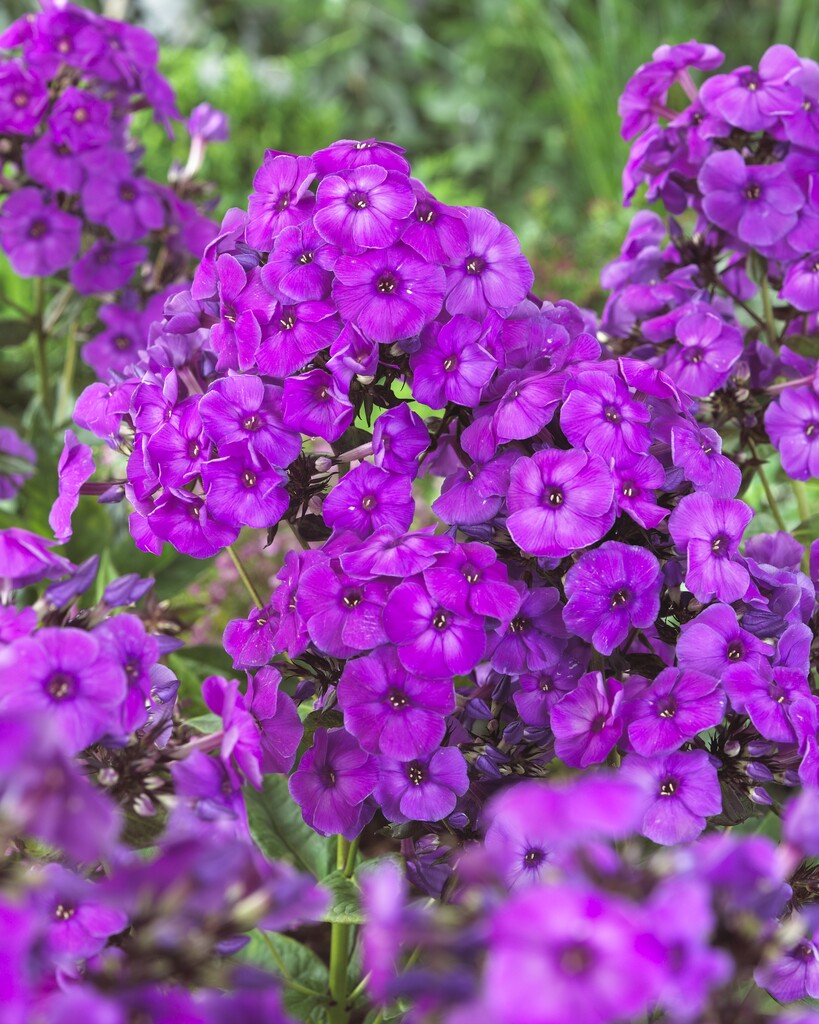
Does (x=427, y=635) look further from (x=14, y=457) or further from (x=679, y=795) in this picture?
(x=14, y=457)

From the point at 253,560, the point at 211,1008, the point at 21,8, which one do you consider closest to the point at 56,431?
the point at 253,560

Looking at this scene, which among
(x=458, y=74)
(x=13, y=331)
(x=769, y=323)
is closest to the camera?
(x=769, y=323)

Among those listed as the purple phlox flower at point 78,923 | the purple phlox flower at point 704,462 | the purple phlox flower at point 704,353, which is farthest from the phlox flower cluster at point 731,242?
the purple phlox flower at point 78,923

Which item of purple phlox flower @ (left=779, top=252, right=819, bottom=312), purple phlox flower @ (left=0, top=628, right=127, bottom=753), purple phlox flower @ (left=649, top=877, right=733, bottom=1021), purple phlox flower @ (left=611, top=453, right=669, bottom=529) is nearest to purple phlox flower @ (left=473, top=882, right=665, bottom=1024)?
purple phlox flower @ (left=649, top=877, right=733, bottom=1021)

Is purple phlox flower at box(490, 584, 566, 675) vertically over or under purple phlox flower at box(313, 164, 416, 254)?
under

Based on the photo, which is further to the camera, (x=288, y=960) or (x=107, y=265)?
(x=107, y=265)

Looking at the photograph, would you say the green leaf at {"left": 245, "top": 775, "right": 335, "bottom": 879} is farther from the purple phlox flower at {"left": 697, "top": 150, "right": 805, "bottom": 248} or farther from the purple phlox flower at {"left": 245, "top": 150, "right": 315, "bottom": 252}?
the purple phlox flower at {"left": 697, "top": 150, "right": 805, "bottom": 248}

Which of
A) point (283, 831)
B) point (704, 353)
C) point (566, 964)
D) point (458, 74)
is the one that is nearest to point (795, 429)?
point (704, 353)
